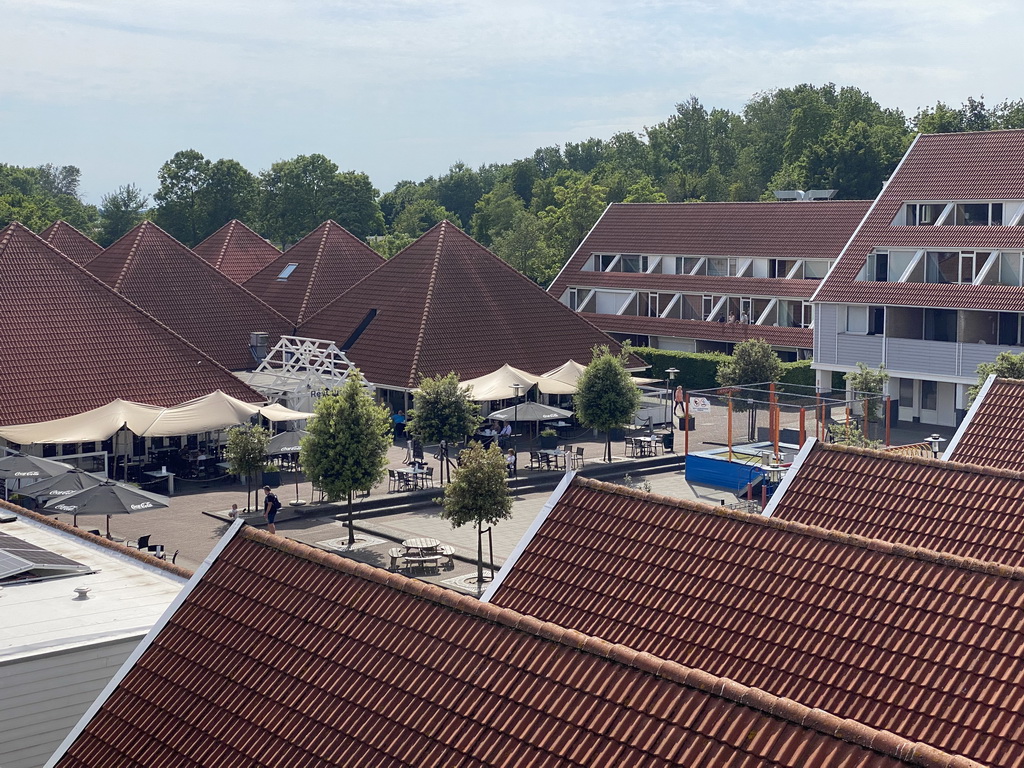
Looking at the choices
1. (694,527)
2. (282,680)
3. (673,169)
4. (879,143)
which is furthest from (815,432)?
(673,169)

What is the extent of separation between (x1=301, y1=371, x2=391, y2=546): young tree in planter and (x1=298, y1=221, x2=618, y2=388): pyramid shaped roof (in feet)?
44.9

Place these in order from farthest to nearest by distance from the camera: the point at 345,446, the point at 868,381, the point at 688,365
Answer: the point at 688,365 → the point at 868,381 → the point at 345,446

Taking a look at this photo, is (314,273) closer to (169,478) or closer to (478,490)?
(169,478)

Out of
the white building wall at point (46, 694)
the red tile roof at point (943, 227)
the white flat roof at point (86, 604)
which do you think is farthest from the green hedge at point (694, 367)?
the white building wall at point (46, 694)

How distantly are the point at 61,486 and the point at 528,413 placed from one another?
17.8 m

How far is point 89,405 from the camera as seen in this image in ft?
141

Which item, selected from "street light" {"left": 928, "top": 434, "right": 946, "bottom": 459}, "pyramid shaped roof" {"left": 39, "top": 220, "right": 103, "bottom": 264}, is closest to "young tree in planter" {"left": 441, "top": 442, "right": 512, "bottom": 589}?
"street light" {"left": 928, "top": 434, "right": 946, "bottom": 459}

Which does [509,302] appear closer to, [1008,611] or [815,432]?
[815,432]

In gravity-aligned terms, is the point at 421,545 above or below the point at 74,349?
below

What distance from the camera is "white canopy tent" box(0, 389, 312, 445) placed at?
4038cm

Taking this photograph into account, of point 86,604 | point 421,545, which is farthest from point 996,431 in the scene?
point 86,604

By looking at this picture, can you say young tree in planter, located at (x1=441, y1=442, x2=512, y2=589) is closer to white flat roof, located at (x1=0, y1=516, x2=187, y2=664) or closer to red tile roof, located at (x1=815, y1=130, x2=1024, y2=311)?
white flat roof, located at (x1=0, y1=516, x2=187, y2=664)

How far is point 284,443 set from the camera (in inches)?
1613

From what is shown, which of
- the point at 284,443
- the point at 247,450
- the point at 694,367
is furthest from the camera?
the point at 694,367
